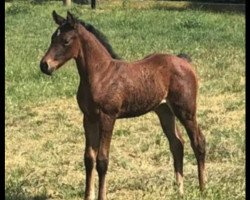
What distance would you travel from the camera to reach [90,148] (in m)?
5.54

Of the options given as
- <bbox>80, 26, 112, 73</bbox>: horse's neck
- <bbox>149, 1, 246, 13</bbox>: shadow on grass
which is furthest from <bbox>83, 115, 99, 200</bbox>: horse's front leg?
<bbox>149, 1, 246, 13</bbox>: shadow on grass

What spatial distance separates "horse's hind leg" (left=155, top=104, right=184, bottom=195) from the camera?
6.02 m

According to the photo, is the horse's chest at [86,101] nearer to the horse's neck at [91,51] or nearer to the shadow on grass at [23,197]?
the horse's neck at [91,51]

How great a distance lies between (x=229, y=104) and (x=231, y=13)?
46.1ft

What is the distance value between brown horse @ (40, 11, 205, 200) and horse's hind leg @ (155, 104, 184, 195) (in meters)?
0.01

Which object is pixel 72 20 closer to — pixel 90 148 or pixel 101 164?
pixel 90 148

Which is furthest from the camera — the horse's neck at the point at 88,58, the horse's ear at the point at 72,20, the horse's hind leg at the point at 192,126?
the horse's hind leg at the point at 192,126

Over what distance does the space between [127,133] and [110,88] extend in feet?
10.3

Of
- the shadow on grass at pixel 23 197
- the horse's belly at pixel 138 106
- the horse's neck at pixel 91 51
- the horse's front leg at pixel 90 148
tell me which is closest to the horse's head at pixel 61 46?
the horse's neck at pixel 91 51

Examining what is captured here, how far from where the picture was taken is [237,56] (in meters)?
13.8

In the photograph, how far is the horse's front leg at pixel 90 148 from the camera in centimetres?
545

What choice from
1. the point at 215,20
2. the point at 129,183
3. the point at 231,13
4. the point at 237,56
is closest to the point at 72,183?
the point at 129,183

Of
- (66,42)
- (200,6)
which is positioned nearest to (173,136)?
(66,42)

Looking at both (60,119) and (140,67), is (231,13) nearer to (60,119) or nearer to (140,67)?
(60,119)
